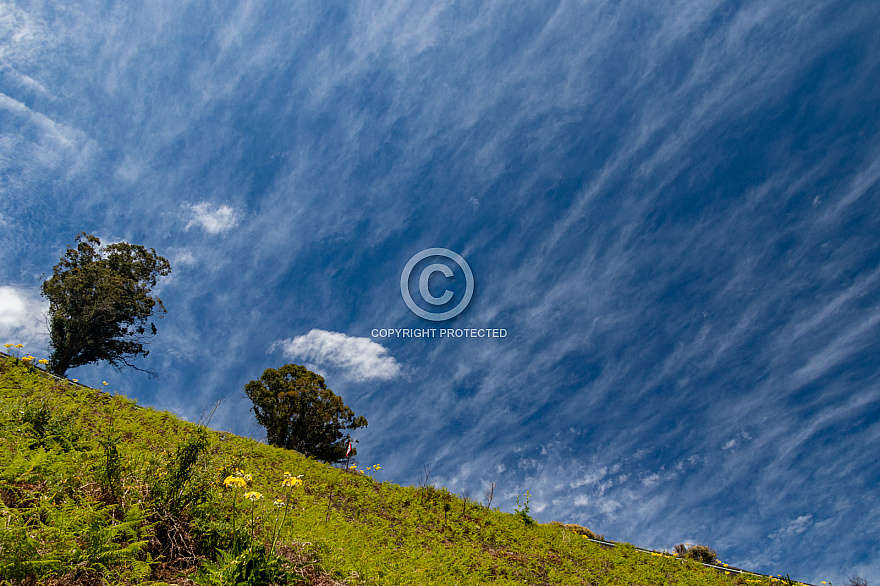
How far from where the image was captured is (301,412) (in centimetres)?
2373

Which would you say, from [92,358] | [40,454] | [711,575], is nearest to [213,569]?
[40,454]

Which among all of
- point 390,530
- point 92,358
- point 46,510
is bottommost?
point 46,510

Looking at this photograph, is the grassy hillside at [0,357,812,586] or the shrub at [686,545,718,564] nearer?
the grassy hillside at [0,357,812,586]

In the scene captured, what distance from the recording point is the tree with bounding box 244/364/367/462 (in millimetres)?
23516

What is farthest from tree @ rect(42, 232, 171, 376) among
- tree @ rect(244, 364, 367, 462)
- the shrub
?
the shrub

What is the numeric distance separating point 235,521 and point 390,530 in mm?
5232

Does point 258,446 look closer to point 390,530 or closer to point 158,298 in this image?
point 390,530

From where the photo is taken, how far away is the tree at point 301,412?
23.5 meters

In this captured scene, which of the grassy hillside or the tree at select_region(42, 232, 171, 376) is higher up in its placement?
the tree at select_region(42, 232, 171, 376)

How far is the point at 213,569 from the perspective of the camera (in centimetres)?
445

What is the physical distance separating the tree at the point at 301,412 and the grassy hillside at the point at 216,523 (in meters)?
11.2

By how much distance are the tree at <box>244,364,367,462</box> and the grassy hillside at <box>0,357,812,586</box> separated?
1118cm

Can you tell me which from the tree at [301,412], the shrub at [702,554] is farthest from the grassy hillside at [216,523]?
the tree at [301,412]

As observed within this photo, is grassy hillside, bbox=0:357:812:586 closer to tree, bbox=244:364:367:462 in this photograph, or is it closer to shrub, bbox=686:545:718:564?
shrub, bbox=686:545:718:564
